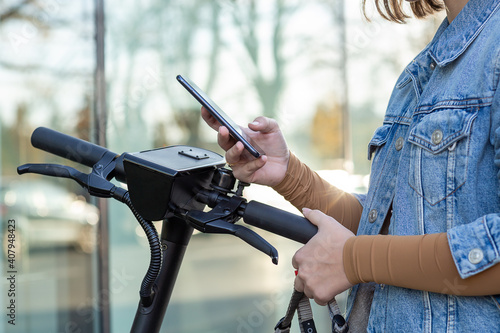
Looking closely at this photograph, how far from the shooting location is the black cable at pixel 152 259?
3.11ft

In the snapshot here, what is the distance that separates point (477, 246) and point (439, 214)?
4.4 inches

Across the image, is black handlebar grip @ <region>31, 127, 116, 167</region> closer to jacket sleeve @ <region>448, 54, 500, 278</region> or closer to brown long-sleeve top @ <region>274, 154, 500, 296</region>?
brown long-sleeve top @ <region>274, 154, 500, 296</region>

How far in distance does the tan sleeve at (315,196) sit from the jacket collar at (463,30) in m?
0.43

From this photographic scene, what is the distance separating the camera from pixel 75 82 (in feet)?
9.66

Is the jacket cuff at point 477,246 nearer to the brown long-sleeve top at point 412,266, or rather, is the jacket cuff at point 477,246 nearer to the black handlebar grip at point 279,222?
the brown long-sleeve top at point 412,266

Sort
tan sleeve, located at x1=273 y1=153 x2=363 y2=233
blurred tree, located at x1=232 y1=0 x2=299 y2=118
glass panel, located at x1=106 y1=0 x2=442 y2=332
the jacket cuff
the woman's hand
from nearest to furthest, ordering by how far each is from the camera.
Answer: the jacket cuff → the woman's hand → tan sleeve, located at x1=273 y1=153 x2=363 y2=233 → glass panel, located at x1=106 y1=0 x2=442 y2=332 → blurred tree, located at x1=232 y1=0 x2=299 y2=118

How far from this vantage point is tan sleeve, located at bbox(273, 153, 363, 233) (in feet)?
4.29

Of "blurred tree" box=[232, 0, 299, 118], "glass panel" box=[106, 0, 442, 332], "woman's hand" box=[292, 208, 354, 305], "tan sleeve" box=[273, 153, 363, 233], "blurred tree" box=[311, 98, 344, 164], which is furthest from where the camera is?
"blurred tree" box=[311, 98, 344, 164]

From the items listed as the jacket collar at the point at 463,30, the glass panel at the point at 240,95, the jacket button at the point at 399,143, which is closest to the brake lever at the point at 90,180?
the jacket button at the point at 399,143

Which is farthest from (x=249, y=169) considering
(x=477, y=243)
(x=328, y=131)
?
(x=328, y=131)

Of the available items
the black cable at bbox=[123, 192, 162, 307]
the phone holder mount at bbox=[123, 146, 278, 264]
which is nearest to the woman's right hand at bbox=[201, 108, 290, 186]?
the phone holder mount at bbox=[123, 146, 278, 264]

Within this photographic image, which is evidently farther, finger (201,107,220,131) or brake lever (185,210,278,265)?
finger (201,107,220,131)

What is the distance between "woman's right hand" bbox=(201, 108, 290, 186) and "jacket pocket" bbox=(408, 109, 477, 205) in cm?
32

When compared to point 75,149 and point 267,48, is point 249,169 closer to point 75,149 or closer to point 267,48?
point 75,149
